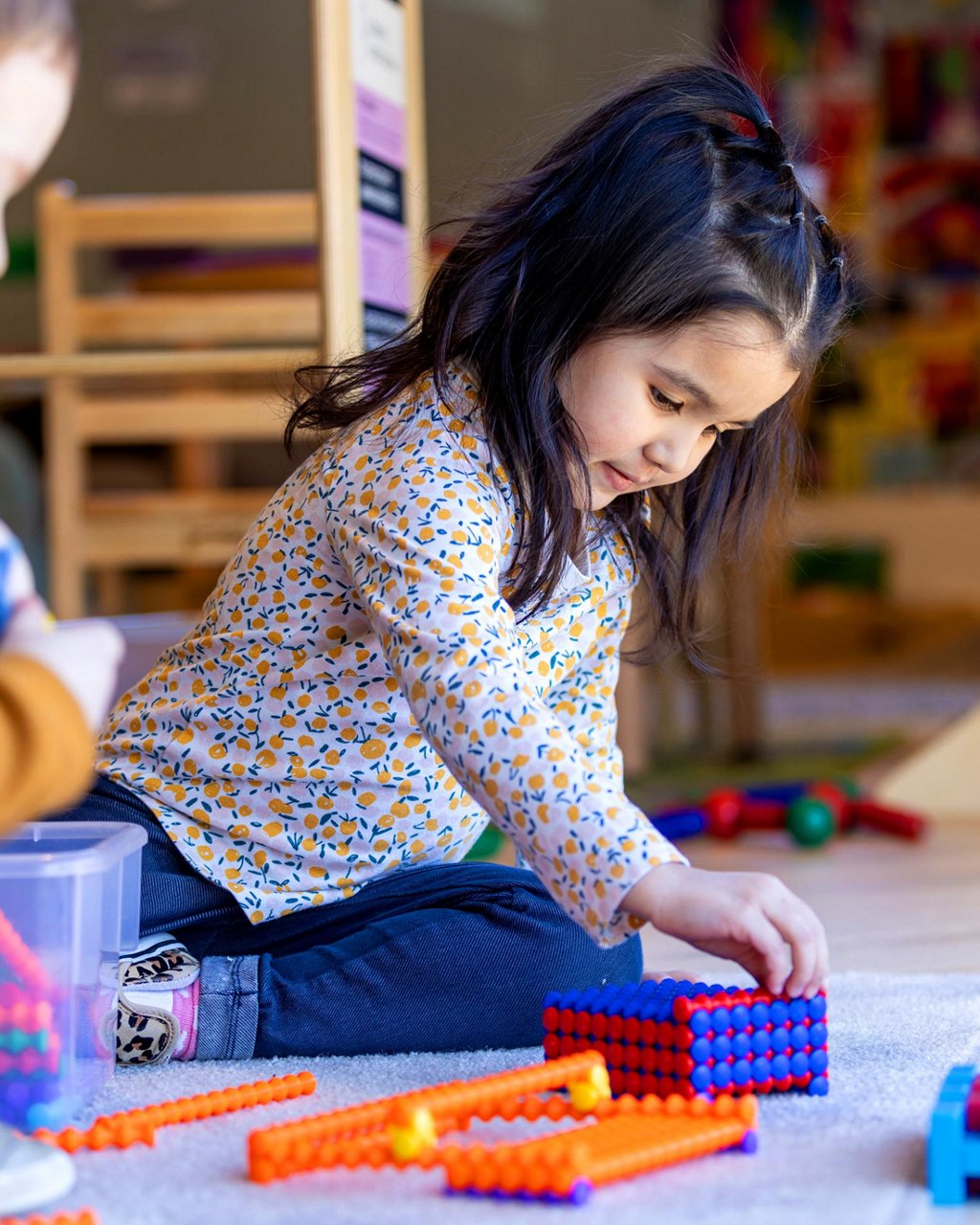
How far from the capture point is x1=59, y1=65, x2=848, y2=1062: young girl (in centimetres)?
92

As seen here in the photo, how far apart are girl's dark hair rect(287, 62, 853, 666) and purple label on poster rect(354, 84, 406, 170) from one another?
0.57m

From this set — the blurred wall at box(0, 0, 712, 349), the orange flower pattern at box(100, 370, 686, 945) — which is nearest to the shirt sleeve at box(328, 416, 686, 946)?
the orange flower pattern at box(100, 370, 686, 945)

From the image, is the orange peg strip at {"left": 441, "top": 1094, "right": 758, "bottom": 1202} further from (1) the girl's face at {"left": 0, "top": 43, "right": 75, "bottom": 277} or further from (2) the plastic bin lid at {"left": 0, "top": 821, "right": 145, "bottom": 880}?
(1) the girl's face at {"left": 0, "top": 43, "right": 75, "bottom": 277}

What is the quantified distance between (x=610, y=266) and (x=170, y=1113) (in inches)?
19.8

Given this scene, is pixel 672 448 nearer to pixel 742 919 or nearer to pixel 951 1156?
pixel 742 919

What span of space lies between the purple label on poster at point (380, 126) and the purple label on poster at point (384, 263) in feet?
→ 0.21

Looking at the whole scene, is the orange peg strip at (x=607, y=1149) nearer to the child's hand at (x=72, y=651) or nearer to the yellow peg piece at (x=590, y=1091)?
the yellow peg piece at (x=590, y=1091)

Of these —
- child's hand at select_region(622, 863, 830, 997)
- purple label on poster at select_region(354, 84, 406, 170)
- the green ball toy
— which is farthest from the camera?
the green ball toy

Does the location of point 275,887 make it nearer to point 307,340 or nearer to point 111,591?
point 307,340

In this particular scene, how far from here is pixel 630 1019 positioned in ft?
2.73

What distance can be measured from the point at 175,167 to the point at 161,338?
2.76m

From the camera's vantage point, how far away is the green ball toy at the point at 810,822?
184 centimetres

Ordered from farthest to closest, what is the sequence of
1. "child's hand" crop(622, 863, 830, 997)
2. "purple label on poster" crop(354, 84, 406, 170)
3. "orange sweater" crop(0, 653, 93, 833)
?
"purple label on poster" crop(354, 84, 406, 170), "child's hand" crop(622, 863, 830, 997), "orange sweater" crop(0, 653, 93, 833)

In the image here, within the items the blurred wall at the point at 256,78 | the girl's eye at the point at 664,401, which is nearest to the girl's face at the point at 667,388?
the girl's eye at the point at 664,401
